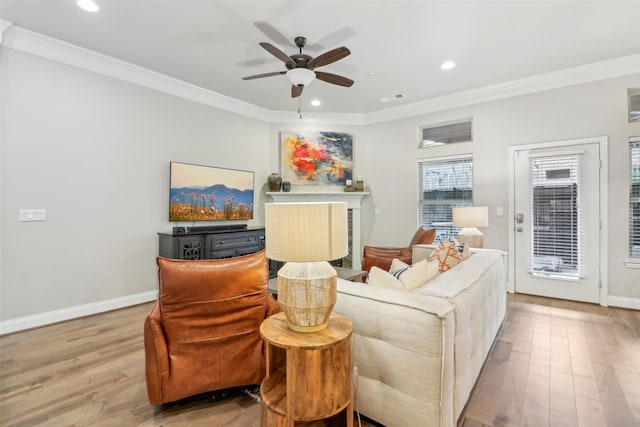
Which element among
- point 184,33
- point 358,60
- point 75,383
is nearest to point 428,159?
point 358,60

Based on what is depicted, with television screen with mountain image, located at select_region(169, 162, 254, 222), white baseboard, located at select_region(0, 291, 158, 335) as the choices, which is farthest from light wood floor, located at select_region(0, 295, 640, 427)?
television screen with mountain image, located at select_region(169, 162, 254, 222)

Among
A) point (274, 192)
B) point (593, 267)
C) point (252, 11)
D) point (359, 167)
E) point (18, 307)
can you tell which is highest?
point (252, 11)

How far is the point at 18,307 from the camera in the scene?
2.95 metres

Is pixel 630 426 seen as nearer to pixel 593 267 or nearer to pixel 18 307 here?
pixel 593 267

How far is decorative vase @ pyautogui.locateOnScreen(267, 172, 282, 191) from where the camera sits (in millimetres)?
5281

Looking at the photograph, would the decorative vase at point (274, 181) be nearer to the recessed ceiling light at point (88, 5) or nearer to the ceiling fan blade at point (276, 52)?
the ceiling fan blade at point (276, 52)

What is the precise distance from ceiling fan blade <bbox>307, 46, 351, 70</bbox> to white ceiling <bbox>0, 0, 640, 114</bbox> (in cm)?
35

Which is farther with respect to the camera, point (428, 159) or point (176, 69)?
point (428, 159)

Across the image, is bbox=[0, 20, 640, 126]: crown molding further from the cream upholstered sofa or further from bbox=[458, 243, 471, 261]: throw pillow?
the cream upholstered sofa

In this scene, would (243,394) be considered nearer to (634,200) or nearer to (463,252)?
(463,252)

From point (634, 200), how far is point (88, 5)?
233 inches

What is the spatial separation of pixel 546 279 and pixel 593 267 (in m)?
0.51

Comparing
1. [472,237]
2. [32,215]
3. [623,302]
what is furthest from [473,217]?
[32,215]

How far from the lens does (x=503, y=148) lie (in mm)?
4293
